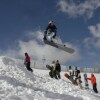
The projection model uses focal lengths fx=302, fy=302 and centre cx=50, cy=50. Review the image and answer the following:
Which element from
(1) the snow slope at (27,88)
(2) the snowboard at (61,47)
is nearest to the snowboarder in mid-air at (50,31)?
(2) the snowboard at (61,47)

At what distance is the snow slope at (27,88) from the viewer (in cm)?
1644

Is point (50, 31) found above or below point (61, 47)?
above

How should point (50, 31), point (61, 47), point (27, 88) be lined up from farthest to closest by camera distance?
point (61, 47) < point (50, 31) < point (27, 88)

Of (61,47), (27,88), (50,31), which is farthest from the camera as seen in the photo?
(61,47)

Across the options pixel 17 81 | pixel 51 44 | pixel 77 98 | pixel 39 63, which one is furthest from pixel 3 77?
pixel 39 63

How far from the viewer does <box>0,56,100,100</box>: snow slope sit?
53.9 feet

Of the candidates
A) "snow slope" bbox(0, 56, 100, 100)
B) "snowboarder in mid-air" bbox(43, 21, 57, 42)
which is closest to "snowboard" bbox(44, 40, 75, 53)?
"snowboarder in mid-air" bbox(43, 21, 57, 42)

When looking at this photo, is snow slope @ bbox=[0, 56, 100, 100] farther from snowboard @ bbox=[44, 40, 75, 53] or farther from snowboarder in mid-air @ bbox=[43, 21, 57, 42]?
snowboard @ bbox=[44, 40, 75, 53]

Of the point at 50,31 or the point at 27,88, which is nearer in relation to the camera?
the point at 27,88

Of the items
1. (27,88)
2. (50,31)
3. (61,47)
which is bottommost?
(27,88)

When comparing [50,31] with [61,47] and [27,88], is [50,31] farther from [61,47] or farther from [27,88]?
[27,88]

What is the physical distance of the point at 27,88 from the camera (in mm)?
17672

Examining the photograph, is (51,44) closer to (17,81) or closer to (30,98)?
(17,81)

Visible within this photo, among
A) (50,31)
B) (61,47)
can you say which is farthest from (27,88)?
(61,47)
